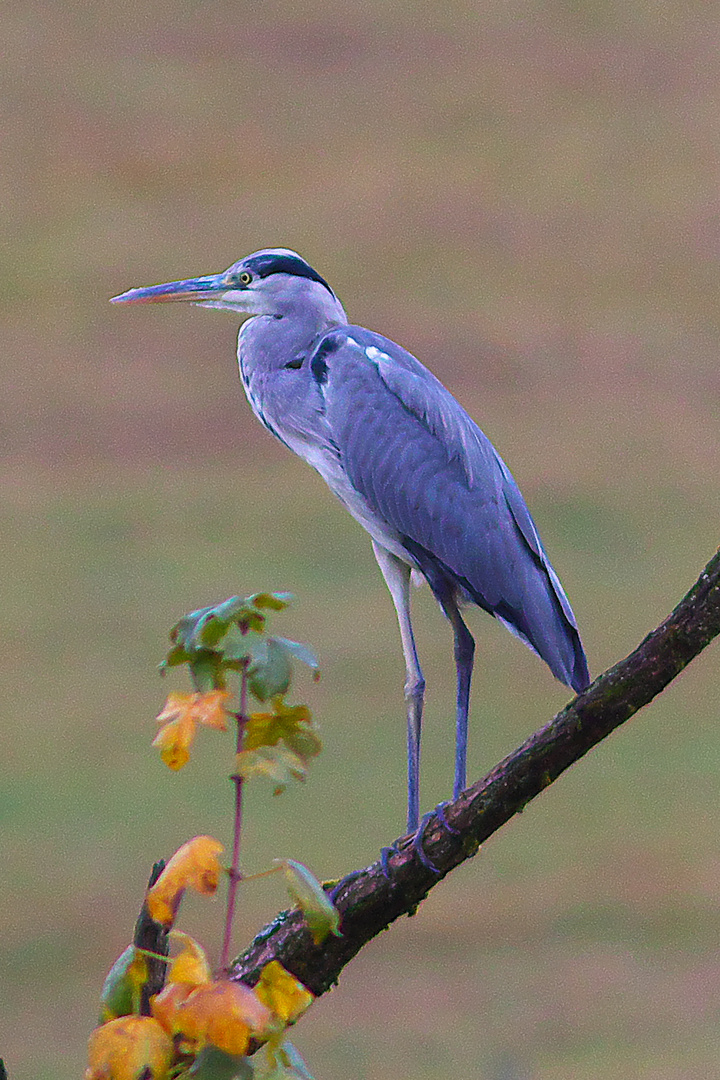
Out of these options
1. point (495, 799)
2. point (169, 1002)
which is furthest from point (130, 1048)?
point (495, 799)

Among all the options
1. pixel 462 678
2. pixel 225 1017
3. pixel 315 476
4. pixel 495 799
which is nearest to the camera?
pixel 225 1017

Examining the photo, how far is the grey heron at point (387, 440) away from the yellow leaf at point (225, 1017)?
3.29ft

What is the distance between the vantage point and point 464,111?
6.95 meters

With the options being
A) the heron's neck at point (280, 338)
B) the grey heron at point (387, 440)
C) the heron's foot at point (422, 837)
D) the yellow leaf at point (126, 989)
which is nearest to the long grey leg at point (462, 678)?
the grey heron at point (387, 440)

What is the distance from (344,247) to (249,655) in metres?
5.97

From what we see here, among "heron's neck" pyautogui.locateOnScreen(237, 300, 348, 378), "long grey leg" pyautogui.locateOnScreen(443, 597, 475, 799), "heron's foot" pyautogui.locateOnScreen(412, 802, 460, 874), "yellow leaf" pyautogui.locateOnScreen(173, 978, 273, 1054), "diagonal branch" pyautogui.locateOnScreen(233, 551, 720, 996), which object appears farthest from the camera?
"heron's neck" pyautogui.locateOnScreen(237, 300, 348, 378)

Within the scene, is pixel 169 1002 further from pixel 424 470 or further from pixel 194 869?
pixel 424 470

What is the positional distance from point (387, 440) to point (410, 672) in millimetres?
229

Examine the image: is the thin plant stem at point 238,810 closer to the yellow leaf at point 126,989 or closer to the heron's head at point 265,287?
the yellow leaf at point 126,989

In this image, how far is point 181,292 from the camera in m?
1.59

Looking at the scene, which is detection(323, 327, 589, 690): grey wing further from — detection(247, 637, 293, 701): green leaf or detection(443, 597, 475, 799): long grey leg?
detection(247, 637, 293, 701): green leaf

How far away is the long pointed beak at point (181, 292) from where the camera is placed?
1.57 m

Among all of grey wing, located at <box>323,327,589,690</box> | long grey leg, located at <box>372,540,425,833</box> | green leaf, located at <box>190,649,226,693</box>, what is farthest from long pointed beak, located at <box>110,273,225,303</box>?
green leaf, located at <box>190,649,226,693</box>

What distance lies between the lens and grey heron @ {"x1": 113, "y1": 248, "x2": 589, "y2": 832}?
5.20 ft
